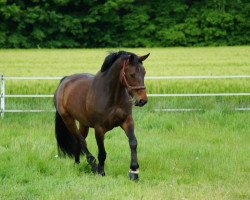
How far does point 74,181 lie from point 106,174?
80cm

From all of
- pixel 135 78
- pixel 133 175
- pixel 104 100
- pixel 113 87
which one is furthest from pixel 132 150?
pixel 135 78

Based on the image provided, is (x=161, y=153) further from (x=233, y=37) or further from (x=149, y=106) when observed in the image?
(x=233, y=37)

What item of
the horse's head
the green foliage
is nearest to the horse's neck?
the horse's head

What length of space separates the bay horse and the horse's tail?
0.16 m

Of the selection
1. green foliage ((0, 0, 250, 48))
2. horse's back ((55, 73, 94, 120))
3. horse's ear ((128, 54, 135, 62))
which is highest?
horse's ear ((128, 54, 135, 62))

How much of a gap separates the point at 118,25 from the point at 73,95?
144 feet

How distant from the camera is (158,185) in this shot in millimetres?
7305

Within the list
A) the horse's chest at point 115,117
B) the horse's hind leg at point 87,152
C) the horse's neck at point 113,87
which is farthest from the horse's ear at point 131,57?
the horse's hind leg at point 87,152

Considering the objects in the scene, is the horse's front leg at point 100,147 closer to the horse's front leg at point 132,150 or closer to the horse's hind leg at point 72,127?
the horse's front leg at point 132,150

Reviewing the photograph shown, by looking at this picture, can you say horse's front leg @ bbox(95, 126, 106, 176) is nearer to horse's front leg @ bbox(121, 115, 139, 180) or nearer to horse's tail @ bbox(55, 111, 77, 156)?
horse's front leg @ bbox(121, 115, 139, 180)

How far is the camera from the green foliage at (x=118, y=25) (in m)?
49.7

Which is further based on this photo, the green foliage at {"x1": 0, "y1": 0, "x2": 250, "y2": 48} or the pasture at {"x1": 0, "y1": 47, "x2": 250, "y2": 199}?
the green foliage at {"x1": 0, "y1": 0, "x2": 250, "y2": 48}

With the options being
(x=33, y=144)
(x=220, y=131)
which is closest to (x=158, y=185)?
(x=33, y=144)

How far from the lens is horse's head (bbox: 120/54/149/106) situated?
7133 millimetres
